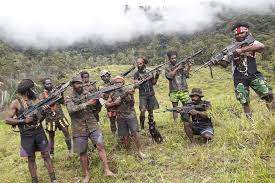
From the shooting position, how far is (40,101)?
23.4 feet

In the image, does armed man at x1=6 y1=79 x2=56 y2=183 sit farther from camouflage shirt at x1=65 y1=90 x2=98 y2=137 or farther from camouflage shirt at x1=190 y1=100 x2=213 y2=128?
camouflage shirt at x1=190 y1=100 x2=213 y2=128

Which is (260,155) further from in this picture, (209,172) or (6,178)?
(6,178)

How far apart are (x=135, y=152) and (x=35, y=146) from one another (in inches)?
83.4

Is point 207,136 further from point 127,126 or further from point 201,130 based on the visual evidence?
point 127,126

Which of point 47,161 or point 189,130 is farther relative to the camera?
point 189,130

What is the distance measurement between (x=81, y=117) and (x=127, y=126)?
1.19 meters

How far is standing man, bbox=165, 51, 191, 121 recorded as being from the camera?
386 inches

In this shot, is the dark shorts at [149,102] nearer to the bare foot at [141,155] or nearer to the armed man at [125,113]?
the armed man at [125,113]

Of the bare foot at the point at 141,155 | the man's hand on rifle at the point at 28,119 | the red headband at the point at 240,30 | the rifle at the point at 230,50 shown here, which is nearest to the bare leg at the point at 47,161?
the man's hand on rifle at the point at 28,119

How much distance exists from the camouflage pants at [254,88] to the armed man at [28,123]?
12.8ft

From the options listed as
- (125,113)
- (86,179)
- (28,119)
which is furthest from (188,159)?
(28,119)

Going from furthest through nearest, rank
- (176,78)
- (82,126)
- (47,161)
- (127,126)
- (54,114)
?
(176,78) → (54,114) → (127,126) → (82,126) → (47,161)

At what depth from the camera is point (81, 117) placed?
24.9ft

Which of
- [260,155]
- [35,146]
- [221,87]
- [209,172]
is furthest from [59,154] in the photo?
[221,87]
